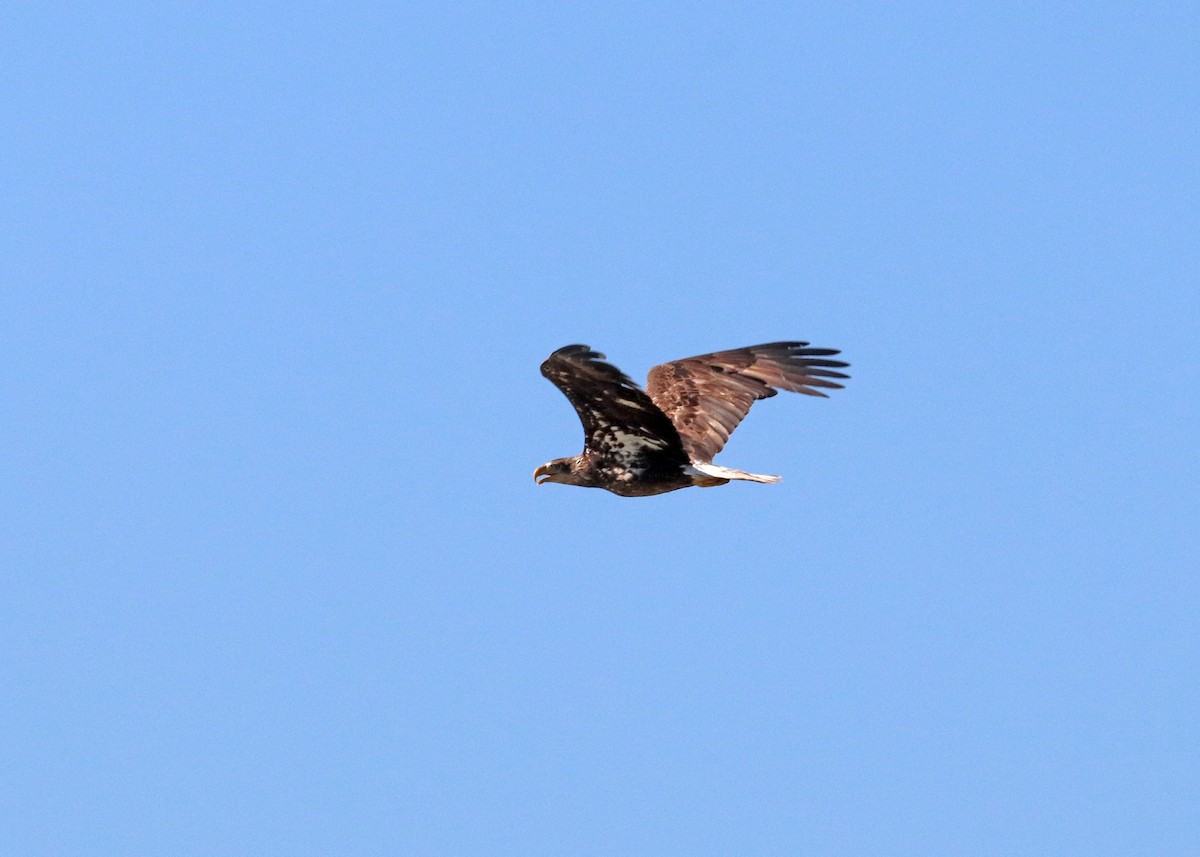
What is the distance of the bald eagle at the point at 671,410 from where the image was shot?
14.3 metres

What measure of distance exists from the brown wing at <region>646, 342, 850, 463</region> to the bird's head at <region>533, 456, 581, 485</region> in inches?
43.7

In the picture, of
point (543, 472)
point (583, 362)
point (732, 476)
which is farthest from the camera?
point (543, 472)

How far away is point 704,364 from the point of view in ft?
55.5

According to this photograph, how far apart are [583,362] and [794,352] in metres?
4.05

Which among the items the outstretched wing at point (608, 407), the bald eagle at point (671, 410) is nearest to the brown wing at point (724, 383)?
the bald eagle at point (671, 410)

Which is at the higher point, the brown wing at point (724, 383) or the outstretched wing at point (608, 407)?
the brown wing at point (724, 383)

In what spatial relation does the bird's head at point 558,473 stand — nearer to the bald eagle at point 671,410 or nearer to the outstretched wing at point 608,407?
the bald eagle at point 671,410

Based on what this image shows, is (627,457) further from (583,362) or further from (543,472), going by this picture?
(583,362)

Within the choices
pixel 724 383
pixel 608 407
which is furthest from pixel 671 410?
pixel 608 407

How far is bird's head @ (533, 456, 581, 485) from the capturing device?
16.2m

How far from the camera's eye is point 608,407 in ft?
47.9

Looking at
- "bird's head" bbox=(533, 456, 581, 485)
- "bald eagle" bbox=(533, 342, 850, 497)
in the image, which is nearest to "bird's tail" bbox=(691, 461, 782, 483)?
"bald eagle" bbox=(533, 342, 850, 497)

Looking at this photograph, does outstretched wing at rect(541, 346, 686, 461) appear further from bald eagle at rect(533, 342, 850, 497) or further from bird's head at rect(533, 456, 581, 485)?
bird's head at rect(533, 456, 581, 485)

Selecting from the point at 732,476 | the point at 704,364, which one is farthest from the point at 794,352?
the point at 732,476
